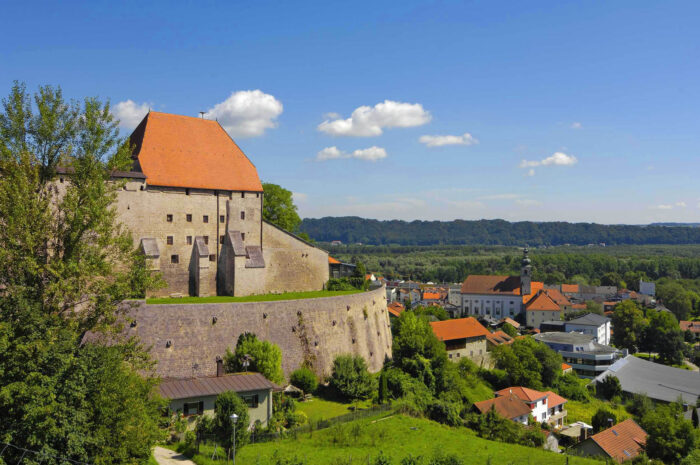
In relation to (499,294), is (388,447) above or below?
above

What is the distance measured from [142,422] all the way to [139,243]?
22.2m

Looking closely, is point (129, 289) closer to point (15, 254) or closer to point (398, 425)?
point (15, 254)

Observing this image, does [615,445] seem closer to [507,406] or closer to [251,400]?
[507,406]

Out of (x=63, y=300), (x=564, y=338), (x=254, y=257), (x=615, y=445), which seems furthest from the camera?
(x=564, y=338)

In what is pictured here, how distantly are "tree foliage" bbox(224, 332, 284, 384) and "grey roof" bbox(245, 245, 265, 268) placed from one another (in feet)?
33.1

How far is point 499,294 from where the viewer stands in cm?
11800

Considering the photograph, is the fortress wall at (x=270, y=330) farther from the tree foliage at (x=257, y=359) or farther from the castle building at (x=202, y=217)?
the castle building at (x=202, y=217)

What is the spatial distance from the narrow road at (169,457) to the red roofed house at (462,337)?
37.9 meters

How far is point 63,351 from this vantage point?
21703mm

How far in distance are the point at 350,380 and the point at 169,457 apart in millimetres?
15768

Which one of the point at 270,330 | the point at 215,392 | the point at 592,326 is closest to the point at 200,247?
the point at 270,330

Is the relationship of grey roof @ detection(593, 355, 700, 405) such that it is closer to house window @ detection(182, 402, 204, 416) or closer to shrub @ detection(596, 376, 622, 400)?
shrub @ detection(596, 376, 622, 400)

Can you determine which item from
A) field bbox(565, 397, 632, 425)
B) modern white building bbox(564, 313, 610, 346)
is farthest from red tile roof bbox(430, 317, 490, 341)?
modern white building bbox(564, 313, 610, 346)

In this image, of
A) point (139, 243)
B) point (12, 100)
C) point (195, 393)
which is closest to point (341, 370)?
point (195, 393)
